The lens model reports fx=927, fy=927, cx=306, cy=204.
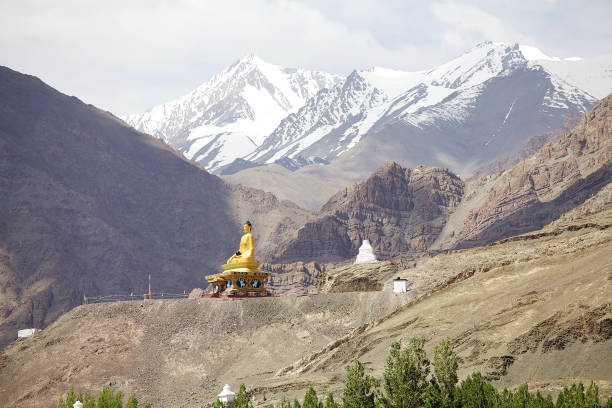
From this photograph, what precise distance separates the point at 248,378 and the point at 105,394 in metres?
17.0

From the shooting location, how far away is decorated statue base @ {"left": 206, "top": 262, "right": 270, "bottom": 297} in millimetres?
94312

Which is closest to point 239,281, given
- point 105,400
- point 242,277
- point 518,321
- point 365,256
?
point 242,277

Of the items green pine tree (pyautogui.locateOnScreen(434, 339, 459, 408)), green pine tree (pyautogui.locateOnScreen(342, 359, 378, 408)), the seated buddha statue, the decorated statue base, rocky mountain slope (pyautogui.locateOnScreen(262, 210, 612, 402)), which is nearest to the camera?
green pine tree (pyautogui.locateOnScreen(342, 359, 378, 408))

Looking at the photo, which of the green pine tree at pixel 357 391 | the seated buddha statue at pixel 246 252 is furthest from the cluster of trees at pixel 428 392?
the seated buddha statue at pixel 246 252

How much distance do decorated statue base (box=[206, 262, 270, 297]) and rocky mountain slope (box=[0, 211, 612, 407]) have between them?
12.9 ft

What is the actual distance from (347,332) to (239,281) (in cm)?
1457

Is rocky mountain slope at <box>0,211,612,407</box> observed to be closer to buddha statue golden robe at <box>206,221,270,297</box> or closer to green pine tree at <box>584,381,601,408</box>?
buddha statue golden robe at <box>206,221,270,297</box>

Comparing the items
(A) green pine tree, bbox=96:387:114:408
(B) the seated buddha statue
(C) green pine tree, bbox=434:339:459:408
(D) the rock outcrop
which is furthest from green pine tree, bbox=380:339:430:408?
(D) the rock outcrop

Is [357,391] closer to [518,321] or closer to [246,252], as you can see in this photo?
[518,321]

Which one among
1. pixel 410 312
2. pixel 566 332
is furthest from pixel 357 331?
pixel 566 332

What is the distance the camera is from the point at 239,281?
310 feet

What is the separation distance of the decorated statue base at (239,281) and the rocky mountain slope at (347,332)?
3.94 metres

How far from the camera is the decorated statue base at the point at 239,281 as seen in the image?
9431 cm

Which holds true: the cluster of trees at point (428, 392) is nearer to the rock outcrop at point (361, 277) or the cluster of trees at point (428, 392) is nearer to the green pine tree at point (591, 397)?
the green pine tree at point (591, 397)
